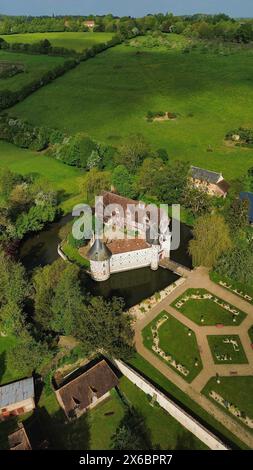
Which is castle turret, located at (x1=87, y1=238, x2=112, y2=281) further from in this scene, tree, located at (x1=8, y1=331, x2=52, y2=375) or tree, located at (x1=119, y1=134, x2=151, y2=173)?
tree, located at (x1=119, y1=134, x2=151, y2=173)

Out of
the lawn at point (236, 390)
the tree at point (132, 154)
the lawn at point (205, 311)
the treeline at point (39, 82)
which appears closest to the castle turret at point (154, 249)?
the lawn at point (205, 311)

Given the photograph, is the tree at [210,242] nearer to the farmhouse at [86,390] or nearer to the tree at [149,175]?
the tree at [149,175]

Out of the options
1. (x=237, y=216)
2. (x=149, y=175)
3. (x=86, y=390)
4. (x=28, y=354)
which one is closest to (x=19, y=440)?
(x=86, y=390)

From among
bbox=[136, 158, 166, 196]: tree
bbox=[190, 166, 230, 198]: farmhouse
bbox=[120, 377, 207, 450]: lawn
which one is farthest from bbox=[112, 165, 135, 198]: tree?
bbox=[120, 377, 207, 450]: lawn

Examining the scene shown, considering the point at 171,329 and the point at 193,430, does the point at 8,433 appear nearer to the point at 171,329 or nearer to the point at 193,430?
the point at 193,430

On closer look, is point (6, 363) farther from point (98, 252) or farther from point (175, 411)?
point (175, 411)

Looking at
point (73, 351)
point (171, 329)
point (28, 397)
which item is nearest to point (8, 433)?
point (28, 397)

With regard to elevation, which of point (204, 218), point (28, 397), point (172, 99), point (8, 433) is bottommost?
point (8, 433)
